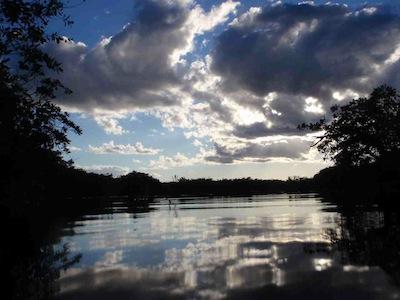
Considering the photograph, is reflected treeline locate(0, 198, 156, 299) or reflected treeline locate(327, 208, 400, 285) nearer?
reflected treeline locate(0, 198, 156, 299)

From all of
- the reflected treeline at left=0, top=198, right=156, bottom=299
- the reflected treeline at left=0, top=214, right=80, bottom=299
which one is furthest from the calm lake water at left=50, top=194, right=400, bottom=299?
the reflected treeline at left=0, top=214, right=80, bottom=299

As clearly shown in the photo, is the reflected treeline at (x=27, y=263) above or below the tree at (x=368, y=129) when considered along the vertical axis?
below

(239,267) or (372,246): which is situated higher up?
(372,246)

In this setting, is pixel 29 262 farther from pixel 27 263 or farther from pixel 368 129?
pixel 368 129

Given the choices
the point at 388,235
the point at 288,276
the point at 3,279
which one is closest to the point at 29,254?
the point at 3,279

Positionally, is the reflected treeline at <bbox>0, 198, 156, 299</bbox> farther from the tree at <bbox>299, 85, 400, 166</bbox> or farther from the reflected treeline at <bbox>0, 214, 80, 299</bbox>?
the tree at <bbox>299, 85, 400, 166</bbox>

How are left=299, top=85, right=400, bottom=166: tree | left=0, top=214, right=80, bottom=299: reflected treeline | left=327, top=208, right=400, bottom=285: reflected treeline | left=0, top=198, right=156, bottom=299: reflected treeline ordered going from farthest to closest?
left=299, top=85, right=400, bottom=166: tree → left=327, top=208, right=400, bottom=285: reflected treeline → left=0, top=198, right=156, bottom=299: reflected treeline → left=0, top=214, right=80, bottom=299: reflected treeline

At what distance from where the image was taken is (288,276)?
59.8 ft

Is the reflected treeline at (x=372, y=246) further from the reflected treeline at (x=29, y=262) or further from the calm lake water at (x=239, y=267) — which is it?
the reflected treeline at (x=29, y=262)

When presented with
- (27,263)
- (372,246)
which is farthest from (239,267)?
(27,263)

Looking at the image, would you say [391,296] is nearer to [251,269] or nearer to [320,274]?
[320,274]

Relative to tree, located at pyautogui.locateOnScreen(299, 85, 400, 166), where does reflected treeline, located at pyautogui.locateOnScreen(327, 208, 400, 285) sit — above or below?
below

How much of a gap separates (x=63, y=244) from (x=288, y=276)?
60.9ft

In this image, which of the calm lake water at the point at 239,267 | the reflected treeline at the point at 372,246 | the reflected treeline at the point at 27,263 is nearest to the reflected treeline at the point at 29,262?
the reflected treeline at the point at 27,263
